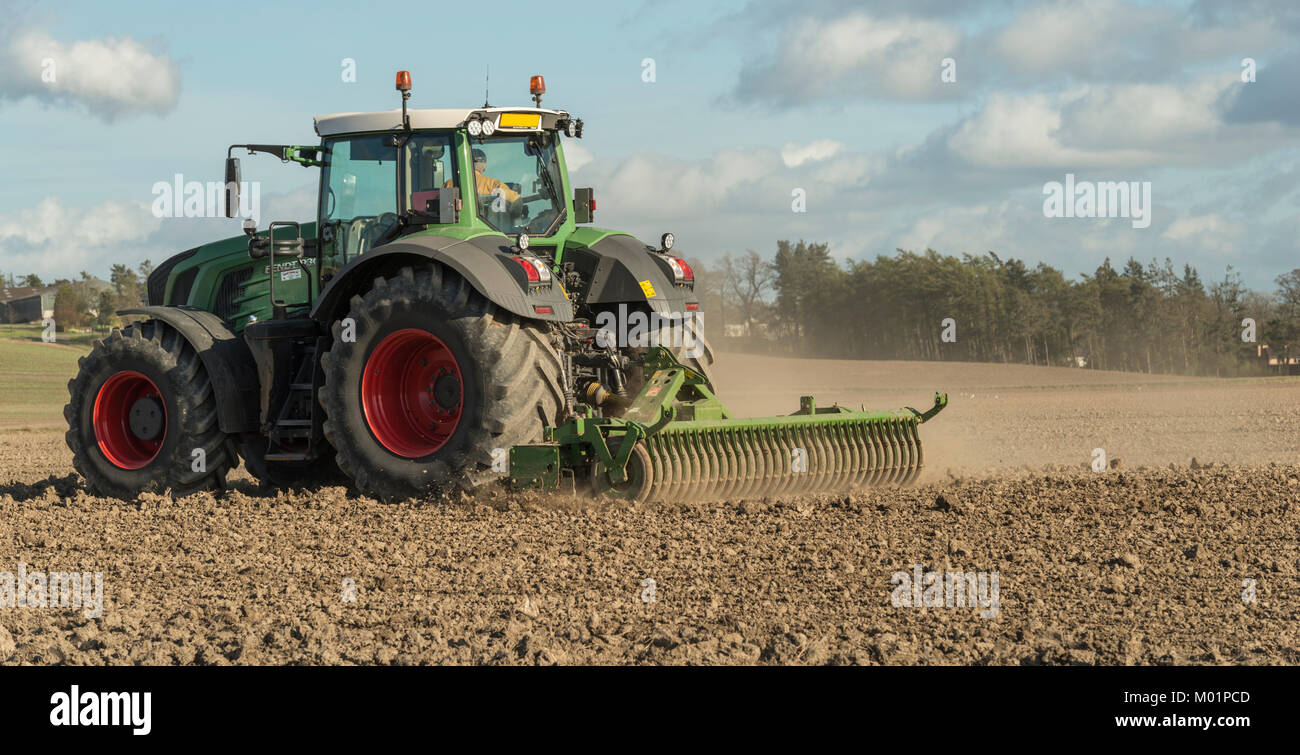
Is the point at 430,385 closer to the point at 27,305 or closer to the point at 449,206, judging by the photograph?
the point at 449,206

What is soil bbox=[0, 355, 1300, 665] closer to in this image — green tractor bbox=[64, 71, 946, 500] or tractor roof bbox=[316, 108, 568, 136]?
green tractor bbox=[64, 71, 946, 500]

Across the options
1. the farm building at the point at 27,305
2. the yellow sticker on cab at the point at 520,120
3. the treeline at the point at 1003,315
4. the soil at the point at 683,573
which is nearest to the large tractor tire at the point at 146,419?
the soil at the point at 683,573

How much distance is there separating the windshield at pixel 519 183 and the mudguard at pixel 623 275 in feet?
1.15

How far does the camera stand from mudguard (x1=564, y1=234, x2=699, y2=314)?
835cm

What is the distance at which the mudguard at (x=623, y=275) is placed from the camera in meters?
8.35

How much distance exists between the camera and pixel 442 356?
796cm

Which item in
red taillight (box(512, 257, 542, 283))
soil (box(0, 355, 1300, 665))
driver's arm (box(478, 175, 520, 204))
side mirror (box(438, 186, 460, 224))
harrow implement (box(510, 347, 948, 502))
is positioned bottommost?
soil (box(0, 355, 1300, 665))

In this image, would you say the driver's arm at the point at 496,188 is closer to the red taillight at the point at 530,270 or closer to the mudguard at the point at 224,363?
the red taillight at the point at 530,270

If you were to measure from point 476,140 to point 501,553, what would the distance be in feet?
10.4

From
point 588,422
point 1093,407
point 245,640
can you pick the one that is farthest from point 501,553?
point 1093,407

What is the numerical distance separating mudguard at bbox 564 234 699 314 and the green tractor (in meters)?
→ 0.02

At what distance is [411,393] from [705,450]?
78.9 inches

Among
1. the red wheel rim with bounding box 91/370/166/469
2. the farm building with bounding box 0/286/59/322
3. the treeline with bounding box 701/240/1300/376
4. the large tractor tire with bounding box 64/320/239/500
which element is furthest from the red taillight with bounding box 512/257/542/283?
the farm building with bounding box 0/286/59/322
